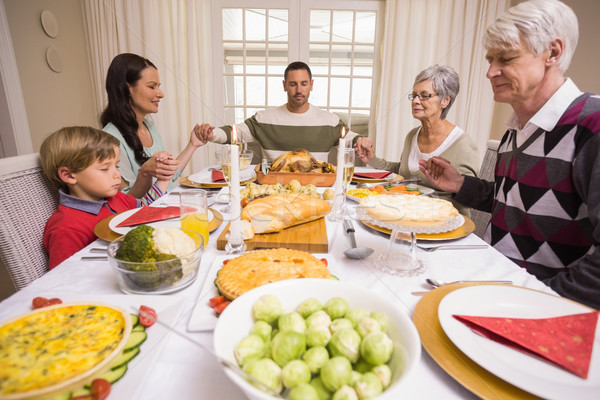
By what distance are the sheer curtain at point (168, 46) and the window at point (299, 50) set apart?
0.22 metres

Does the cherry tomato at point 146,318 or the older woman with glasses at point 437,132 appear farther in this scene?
the older woman with glasses at point 437,132

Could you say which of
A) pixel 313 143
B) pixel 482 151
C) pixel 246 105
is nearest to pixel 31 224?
pixel 313 143

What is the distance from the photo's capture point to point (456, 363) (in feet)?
1.65

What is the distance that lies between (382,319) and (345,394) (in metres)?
Answer: 0.15

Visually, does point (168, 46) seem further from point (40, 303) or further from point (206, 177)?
point (40, 303)

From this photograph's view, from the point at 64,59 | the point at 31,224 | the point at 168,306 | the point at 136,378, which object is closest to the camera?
the point at 136,378

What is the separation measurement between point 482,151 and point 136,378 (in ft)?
15.4

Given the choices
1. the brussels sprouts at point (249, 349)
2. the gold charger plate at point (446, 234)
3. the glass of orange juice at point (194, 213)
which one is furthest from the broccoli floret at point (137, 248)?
the gold charger plate at point (446, 234)

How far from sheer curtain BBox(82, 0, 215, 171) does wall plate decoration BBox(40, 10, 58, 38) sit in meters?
0.41

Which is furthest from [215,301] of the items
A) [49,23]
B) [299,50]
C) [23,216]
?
[49,23]

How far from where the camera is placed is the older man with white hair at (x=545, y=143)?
1.09 m

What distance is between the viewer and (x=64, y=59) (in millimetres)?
3629

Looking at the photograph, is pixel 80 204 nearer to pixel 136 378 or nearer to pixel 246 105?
pixel 136 378

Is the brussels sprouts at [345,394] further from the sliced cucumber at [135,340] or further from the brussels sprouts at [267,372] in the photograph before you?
the sliced cucumber at [135,340]
